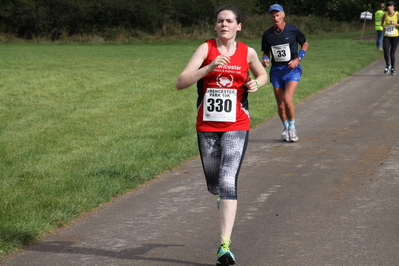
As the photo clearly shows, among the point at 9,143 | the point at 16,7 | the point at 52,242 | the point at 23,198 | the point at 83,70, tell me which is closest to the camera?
the point at 52,242

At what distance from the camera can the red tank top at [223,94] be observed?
16.6 ft

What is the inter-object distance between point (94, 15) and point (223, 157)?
50.1 m

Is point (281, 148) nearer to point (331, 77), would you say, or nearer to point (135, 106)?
point (135, 106)

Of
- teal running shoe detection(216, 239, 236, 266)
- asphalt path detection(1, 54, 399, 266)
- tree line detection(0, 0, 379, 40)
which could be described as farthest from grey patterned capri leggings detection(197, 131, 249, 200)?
tree line detection(0, 0, 379, 40)

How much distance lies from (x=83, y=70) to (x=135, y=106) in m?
9.09

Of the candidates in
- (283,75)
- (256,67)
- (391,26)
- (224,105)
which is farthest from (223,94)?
(391,26)

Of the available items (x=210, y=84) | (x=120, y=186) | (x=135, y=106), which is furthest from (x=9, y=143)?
(x=210, y=84)

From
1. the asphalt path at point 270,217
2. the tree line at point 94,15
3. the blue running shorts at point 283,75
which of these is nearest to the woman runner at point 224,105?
the asphalt path at point 270,217

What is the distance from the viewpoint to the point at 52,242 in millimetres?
5691

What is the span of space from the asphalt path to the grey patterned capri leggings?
562 millimetres

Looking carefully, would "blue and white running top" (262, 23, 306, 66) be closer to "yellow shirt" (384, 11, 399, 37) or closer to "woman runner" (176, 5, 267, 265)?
"woman runner" (176, 5, 267, 265)

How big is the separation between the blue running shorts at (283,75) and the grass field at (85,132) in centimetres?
126

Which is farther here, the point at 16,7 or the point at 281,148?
the point at 16,7

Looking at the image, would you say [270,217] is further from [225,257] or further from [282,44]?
[282,44]
